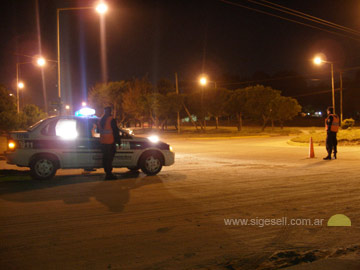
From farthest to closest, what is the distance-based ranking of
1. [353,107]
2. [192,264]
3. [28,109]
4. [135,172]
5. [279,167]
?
[353,107] < [28,109] < [279,167] < [135,172] < [192,264]

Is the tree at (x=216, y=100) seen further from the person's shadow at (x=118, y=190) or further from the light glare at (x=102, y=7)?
the person's shadow at (x=118, y=190)

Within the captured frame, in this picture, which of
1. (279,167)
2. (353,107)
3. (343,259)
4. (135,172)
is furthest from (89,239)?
(353,107)

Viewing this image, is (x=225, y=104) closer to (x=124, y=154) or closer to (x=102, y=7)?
(x=102, y=7)

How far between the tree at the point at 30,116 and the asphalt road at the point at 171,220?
21.8 meters

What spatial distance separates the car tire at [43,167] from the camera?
407 inches

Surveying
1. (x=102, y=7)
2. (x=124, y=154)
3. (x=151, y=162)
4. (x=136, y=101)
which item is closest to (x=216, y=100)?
(x=136, y=101)

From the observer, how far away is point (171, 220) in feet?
21.2

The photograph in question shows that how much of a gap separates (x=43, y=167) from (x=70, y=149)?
821 mm

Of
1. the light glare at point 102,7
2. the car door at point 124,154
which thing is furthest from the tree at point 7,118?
the car door at point 124,154

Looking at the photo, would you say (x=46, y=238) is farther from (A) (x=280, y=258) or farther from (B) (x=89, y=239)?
(A) (x=280, y=258)

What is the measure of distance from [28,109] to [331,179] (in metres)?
29.8

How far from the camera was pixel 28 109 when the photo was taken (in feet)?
113

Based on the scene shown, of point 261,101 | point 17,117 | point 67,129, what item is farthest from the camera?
point 261,101

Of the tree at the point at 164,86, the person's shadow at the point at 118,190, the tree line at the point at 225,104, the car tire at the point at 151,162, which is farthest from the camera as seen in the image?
the tree at the point at 164,86
